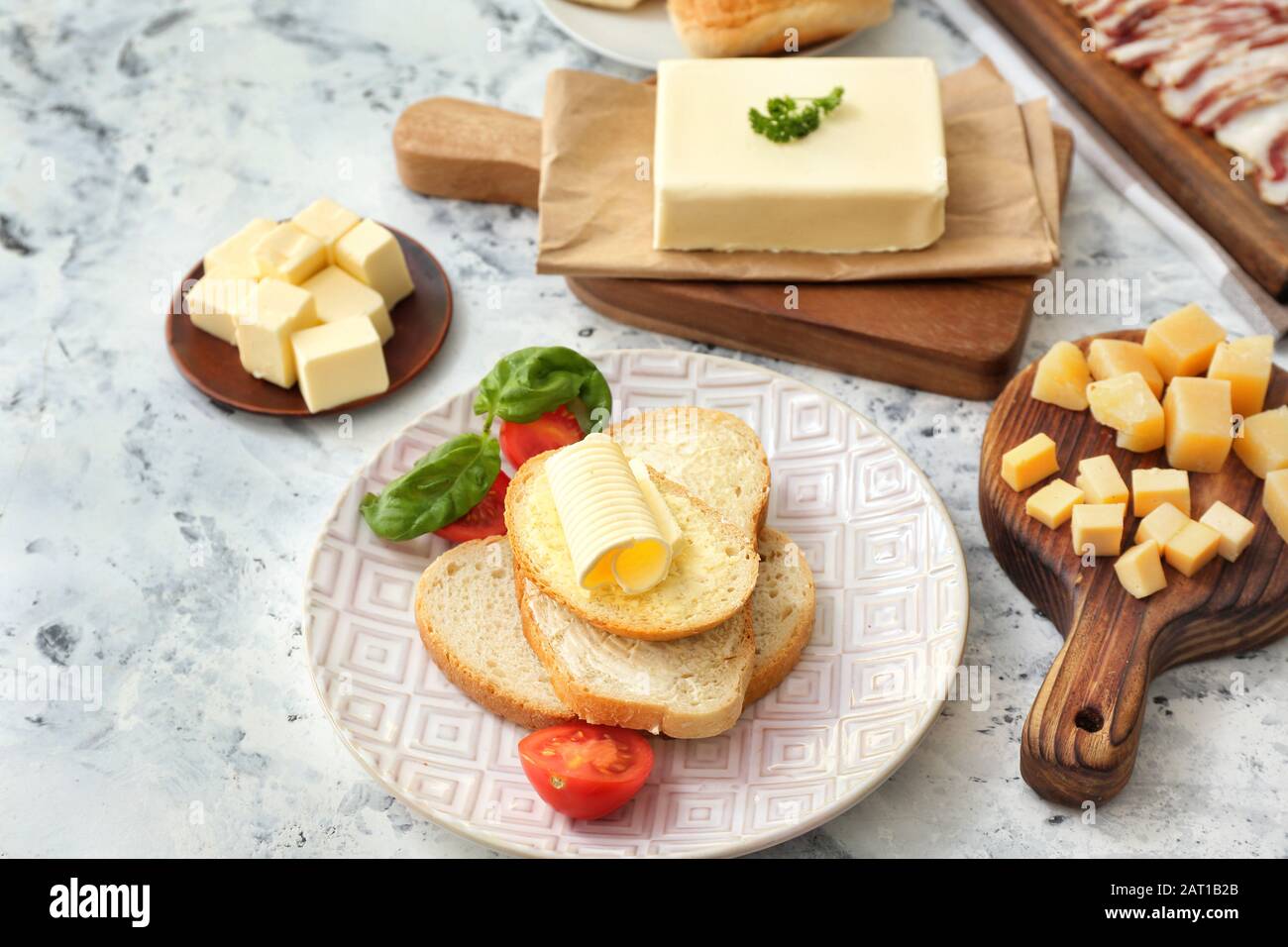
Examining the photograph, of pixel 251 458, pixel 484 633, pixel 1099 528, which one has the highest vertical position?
pixel 1099 528

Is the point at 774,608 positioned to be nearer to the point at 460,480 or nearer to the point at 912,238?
the point at 460,480

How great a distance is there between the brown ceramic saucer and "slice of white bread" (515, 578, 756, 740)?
3.30ft

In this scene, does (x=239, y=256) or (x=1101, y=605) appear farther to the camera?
(x=239, y=256)

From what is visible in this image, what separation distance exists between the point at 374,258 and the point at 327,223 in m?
0.19

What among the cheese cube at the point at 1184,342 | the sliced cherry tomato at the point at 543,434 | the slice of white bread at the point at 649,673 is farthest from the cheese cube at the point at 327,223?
the cheese cube at the point at 1184,342

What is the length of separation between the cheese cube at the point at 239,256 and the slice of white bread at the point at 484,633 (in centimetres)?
104

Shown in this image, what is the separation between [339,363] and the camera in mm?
3176

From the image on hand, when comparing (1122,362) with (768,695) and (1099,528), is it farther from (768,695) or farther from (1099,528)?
(768,695)

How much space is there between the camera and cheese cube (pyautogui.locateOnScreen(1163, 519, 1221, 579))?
2.67m

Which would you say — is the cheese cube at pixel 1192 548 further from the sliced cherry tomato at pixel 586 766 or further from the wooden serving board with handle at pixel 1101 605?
the sliced cherry tomato at pixel 586 766

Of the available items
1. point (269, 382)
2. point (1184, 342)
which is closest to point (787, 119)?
point (1184, 342)

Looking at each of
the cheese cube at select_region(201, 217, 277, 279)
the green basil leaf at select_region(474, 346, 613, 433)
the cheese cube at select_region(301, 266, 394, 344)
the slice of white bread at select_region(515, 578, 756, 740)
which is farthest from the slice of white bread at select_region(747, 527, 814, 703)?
the cheese cube at select_region(201, 217, 277, 279)

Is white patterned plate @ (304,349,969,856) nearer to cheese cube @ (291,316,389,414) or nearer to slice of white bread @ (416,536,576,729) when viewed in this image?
slice of white bread @ (416,536,576,729)

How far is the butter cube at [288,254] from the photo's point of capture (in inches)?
131
